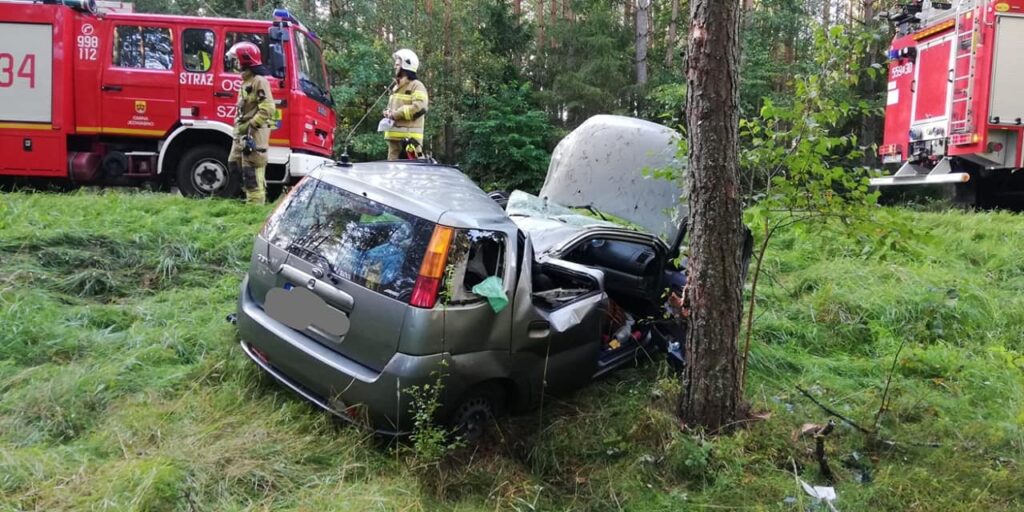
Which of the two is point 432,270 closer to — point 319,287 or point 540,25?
point 319,287

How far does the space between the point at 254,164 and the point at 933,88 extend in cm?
910

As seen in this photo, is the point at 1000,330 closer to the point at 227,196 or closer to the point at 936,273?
the point at 936,273

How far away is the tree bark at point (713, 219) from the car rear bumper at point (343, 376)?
1289 mm

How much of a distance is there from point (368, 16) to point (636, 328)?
14808 millimetres

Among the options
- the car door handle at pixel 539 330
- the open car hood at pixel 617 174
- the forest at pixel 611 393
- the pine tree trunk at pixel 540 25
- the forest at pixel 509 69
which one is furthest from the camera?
the pine tree trunk at pixel 540 25

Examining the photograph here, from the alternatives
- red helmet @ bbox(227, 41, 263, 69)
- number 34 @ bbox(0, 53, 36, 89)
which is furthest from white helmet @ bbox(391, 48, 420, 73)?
number 34 @ bbox(0, 53, 36, 89)

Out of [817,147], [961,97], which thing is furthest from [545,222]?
[961,97]

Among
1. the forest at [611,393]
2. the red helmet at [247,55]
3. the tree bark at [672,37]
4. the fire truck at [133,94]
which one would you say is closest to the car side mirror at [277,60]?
the fire truck at [133,94]

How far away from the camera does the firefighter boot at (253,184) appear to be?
7488 millimetres

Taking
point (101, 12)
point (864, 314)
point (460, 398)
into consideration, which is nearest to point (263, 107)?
point (101, 12)

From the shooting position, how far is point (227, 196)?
26.8ft

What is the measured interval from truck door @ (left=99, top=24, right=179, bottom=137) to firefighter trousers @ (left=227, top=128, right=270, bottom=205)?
3.93 ft

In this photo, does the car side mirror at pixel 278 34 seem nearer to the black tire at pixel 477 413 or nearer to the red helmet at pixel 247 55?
the red helmet at pixel 247 55

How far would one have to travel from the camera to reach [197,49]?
26.5 feet
